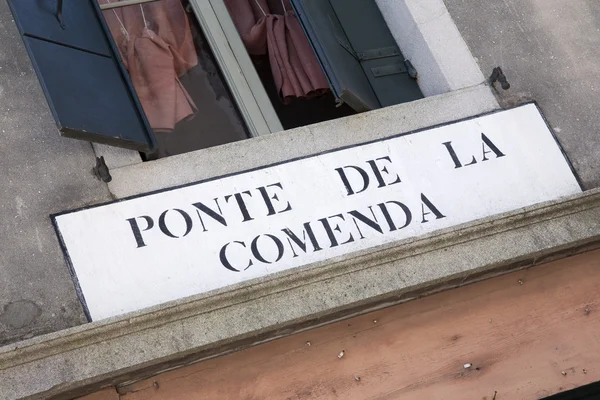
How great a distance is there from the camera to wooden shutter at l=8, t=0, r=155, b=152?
22.6ft

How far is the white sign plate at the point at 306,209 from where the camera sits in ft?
22.8

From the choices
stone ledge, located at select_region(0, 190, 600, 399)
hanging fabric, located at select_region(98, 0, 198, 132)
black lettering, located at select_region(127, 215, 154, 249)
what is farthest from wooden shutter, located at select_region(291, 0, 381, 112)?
black lettering, located at select_region(127, 215, 154, 249)

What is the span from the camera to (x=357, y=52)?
8.38 meters

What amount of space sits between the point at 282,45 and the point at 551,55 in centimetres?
198

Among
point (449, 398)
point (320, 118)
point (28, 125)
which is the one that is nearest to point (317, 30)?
point (320, 118)

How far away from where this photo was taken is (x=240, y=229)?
23.5ft

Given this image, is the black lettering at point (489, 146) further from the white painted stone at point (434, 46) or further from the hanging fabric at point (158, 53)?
the hanging fabric at point (158, 53)

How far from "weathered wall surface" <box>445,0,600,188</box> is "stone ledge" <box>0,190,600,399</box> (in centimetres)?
67

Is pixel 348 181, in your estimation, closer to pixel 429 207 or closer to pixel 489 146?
pixel 429 207

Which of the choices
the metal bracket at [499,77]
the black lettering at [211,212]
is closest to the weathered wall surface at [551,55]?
the metal bracket at [499,77]

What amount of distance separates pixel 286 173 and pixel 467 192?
121cm

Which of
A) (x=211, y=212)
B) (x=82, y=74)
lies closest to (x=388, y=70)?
(x=211, y=212)

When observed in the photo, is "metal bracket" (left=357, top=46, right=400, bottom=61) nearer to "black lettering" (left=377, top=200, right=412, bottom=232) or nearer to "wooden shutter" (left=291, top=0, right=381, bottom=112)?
"wooden shutter" (left=291, top=0, right=381, bottom=112)

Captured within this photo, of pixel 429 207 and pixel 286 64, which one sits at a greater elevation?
pixel 286 64
